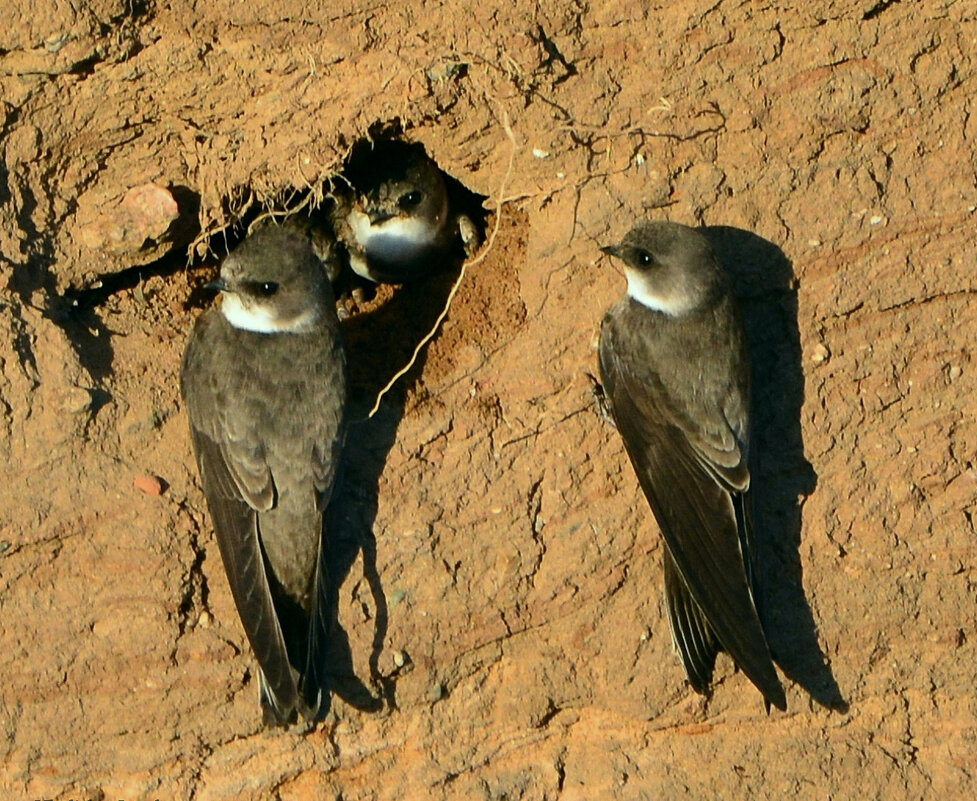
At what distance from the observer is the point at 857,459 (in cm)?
419

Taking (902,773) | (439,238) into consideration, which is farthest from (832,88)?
(902,773)

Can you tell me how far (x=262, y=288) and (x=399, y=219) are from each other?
75 cm

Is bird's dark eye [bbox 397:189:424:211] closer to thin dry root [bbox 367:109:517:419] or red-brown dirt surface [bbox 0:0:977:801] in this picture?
thin dry root [bbox 367:109:517:419]

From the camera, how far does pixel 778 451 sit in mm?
4250

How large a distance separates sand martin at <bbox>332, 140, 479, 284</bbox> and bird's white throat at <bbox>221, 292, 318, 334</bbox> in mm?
611

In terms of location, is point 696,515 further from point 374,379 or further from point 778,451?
point 374,379

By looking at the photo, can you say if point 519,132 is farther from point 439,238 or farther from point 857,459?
point 857,459

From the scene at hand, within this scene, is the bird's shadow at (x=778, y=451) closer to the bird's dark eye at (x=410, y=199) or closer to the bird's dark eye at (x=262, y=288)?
the bird's dark eye at (x=410, y=199)

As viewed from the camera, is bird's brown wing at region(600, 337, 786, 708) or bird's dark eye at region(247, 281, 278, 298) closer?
bird's brown wing at region(600, 337, 786, 708)

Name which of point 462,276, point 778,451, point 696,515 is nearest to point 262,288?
point 462,276

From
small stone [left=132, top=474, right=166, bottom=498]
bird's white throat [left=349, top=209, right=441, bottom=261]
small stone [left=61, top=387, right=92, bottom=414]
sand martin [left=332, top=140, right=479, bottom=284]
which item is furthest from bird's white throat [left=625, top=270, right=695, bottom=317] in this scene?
small stone [left=61, top=387, right=92, bottom=414]

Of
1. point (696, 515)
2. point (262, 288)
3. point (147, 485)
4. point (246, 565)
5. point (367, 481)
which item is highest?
point (262, 288)

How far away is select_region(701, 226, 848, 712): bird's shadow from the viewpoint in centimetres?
418

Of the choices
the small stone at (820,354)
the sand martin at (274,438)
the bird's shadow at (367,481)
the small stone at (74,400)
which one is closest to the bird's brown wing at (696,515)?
the small stone at (820,354)
